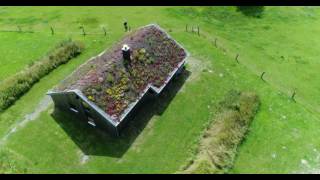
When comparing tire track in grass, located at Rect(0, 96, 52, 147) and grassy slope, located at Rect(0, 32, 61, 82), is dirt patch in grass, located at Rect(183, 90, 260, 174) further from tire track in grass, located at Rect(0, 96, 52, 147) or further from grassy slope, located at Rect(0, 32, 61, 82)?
grassy slope, located at Rect(0, 32, 61, 82)

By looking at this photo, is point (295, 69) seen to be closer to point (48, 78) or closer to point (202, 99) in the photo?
point (202, 99)

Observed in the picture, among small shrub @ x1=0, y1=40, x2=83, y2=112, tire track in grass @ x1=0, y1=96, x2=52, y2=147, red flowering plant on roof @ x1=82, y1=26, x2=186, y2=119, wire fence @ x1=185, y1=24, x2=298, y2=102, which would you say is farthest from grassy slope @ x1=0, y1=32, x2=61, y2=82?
wire fence @ x1=185, y1=24, x2=298, y2=102

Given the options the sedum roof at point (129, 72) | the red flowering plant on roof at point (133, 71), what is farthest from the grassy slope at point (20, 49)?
the red flowering plant on roof at point (133, 71)

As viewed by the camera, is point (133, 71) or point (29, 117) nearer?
point (133, 71)

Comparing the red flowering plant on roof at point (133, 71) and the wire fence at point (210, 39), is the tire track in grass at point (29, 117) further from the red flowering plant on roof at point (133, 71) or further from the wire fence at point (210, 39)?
the wire fence at point (210, 39)

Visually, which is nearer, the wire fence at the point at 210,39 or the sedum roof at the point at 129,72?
the sedum roof at the point at 129,72

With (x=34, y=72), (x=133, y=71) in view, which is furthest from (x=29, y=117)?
(x=133, y=71)

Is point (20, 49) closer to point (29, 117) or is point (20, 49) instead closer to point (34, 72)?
point (34, 72)

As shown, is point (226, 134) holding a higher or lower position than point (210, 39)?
lower
